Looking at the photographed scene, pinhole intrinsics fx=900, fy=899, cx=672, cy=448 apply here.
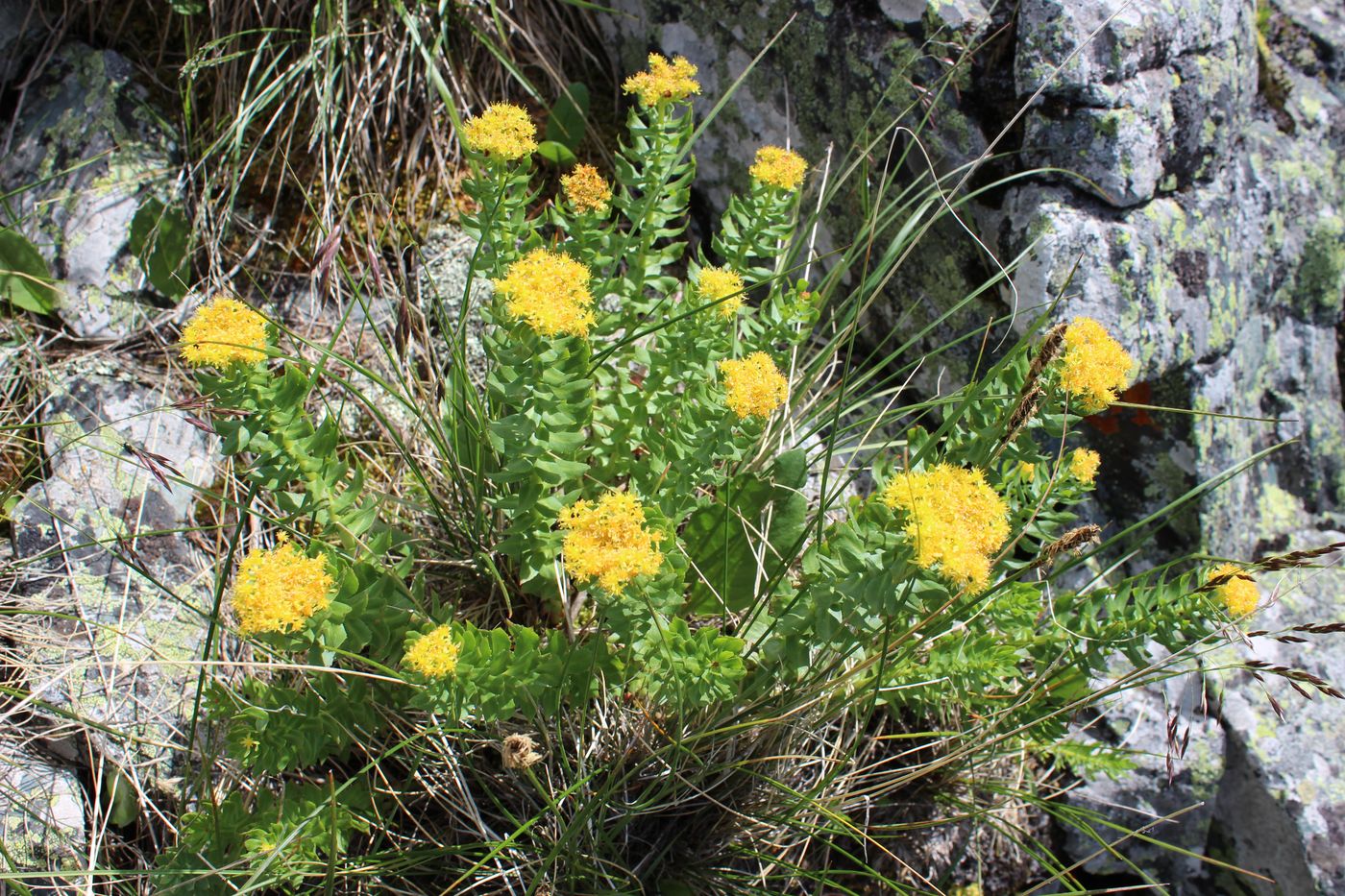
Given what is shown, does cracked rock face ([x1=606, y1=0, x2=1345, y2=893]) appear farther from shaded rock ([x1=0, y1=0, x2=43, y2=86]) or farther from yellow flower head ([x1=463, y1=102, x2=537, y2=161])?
shaded rock ([x1=0, y1=0, x2=43, y2=86])

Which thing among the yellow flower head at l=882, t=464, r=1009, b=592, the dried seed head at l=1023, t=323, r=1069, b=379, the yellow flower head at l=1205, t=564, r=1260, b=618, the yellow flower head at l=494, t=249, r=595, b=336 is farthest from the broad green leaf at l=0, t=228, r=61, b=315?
the yellow flower head at l=1205, t=564, r=1260, b=618

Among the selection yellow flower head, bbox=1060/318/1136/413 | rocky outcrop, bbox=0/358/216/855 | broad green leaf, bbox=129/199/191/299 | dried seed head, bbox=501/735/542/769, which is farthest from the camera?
broad green leaf, bbox=129/199/191/299

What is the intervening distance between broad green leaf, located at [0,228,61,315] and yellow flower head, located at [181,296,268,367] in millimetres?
1428

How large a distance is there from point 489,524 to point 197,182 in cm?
169

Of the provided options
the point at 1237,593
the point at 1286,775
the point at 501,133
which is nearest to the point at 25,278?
the point at 501,133

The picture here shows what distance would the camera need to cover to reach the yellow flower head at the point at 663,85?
226cm

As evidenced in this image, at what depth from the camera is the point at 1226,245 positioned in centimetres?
289

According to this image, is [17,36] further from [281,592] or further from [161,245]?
[281,592]

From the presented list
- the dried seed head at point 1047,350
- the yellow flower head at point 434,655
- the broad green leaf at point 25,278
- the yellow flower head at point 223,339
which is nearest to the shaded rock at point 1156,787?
the dried seed head at point 1047,350

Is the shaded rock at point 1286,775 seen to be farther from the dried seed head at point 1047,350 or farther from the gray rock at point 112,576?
the gray rock at point 112,576

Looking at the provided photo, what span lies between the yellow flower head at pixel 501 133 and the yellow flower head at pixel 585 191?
0.19 meters

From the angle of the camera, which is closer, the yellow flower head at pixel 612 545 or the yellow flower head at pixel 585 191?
the yellow flower head at pixel 612 545

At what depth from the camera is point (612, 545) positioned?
5.61 feet

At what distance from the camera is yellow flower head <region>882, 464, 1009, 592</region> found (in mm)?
→ 1596
